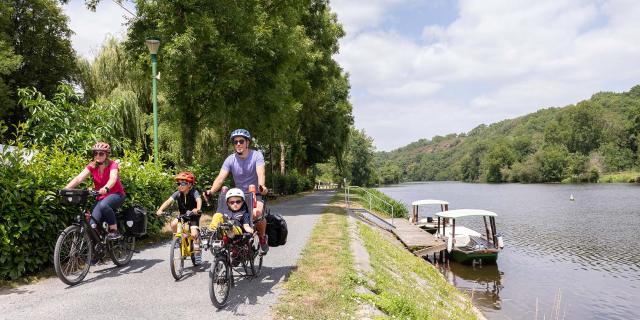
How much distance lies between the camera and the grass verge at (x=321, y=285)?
5.54 meters

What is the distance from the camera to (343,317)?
5.40 meters

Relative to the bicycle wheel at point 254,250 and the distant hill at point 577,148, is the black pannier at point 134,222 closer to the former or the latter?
the bicycle wheel at point 254,250

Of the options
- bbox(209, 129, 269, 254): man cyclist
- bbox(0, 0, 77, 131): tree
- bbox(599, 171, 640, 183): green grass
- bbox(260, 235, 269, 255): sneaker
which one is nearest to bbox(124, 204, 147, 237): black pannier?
bbox(209, 129, 269, 254): man cyclist

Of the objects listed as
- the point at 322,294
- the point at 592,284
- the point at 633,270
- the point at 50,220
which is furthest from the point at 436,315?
the point at 633,270

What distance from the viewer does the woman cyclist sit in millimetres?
6918

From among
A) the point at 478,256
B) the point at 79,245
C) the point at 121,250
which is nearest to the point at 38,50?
the point at 121,250

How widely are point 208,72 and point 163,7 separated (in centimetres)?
280

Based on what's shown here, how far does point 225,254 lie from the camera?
5.71 m

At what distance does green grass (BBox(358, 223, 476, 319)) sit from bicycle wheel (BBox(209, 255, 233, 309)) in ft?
6.32

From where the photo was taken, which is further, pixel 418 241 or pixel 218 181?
pixel 418 241

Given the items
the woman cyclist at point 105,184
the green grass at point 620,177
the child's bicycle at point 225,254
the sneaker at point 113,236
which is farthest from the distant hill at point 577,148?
the woman cyclist at point 105,184

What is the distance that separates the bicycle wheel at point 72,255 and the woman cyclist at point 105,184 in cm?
31

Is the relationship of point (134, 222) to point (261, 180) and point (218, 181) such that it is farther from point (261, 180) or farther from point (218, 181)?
point (261, 180)

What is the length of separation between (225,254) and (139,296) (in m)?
1.47
